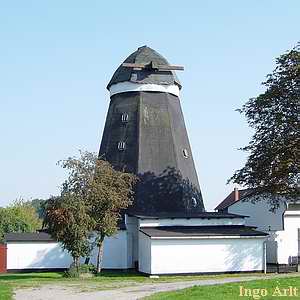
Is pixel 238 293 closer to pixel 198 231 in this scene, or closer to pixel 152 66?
pixel 198 231

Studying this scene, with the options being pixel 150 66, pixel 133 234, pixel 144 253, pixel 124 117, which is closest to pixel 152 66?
pixel 150 66

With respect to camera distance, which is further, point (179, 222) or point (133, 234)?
point (133, 234)

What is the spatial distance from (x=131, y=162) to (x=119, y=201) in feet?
27.2

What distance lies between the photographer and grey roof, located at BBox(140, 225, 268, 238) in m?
33.2

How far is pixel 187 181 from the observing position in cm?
4075

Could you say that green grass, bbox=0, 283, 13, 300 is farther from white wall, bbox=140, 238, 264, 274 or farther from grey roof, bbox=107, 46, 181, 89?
grey roof, bbox=107, 46, 181, 89

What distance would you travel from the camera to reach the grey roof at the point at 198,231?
33219 millimetres

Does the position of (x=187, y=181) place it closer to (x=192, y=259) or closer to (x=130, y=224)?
(x=130, y=224)

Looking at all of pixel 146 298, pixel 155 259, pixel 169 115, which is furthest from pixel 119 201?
pixel 146 298

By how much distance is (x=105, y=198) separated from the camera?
31828 mm

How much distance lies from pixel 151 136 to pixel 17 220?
33.7 m

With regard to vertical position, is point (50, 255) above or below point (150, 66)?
below

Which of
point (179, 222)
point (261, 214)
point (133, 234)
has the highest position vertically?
point (261, 214)

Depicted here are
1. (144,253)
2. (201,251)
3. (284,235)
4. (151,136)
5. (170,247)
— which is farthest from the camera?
(151,136)
